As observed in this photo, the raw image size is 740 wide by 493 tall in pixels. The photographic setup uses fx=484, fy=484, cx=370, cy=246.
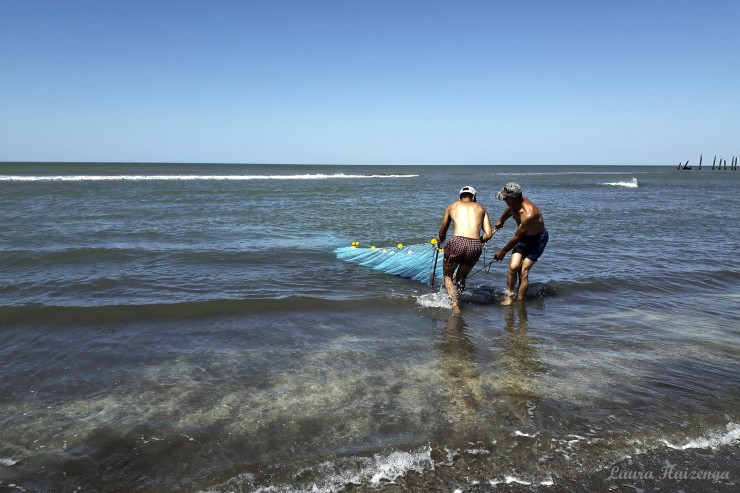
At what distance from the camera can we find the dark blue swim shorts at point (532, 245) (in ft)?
23.2

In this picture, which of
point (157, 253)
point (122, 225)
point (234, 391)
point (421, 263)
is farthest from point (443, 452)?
point (122, 225)

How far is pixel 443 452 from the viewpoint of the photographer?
3.19 meters

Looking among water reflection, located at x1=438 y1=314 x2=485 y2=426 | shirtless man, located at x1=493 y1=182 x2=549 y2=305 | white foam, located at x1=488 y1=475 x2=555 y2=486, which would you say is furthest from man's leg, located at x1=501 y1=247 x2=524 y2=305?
white foam, located at x1=488 y1=475 x2=555 y2=486

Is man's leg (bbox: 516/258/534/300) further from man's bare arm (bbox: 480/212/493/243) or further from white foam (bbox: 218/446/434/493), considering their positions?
white foam (bbox: 218/446/434/493)

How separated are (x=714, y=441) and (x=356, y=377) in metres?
2.72

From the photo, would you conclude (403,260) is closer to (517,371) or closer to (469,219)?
(469,219)

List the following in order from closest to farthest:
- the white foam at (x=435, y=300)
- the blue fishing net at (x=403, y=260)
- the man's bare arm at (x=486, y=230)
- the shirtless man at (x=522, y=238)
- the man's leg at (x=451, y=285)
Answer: the man's bare arm at (x=486, y=230)
the man's leg at (x=451, y=285)
the shirtless man at (x=522, y=238)
the white foam at (x=435, y=300)
the blue fishing net at (x=403, y=260)

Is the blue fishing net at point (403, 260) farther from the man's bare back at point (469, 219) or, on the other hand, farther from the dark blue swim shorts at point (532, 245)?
the man's bare back at point (469, 219)

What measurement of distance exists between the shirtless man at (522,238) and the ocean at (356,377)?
0.37 m

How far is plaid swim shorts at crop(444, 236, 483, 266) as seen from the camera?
6.39m

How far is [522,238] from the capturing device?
7066mm

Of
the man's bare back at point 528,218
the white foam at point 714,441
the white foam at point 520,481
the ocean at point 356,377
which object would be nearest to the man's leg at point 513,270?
the ocean at point 356,377

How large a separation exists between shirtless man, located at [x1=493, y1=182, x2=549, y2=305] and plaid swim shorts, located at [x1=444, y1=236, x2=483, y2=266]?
0.58 m

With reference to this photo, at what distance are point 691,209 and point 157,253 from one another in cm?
2158
